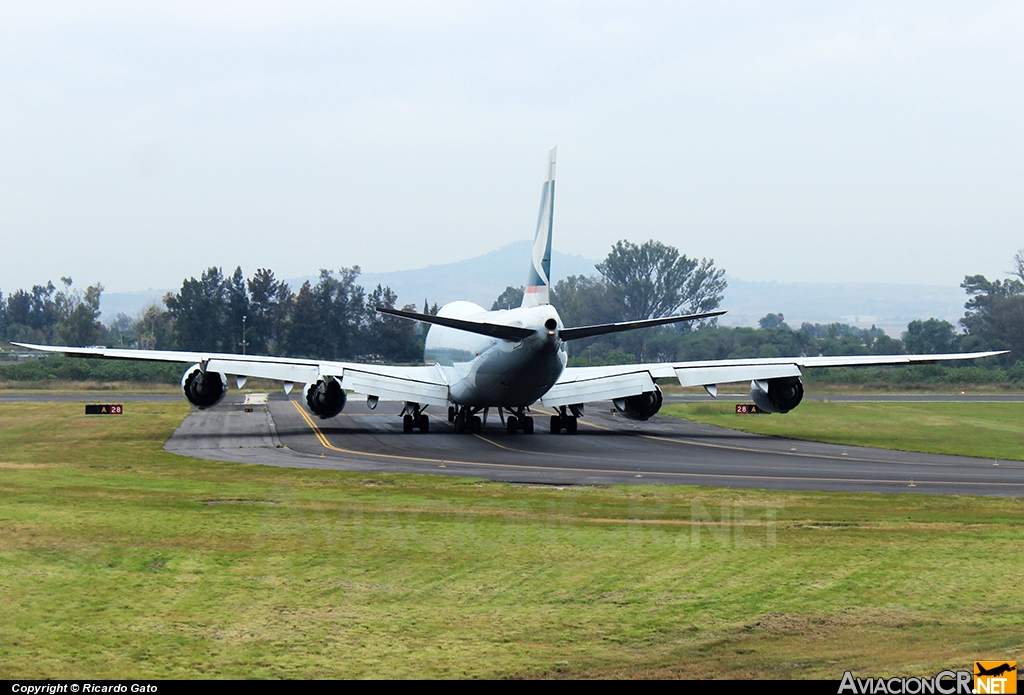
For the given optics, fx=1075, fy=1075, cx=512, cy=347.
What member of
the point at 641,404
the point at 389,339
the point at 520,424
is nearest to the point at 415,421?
the point at 520,424

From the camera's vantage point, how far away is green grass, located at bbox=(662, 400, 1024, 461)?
1683 inches

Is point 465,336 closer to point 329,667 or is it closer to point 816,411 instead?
point 816,411

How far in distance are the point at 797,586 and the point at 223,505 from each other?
12.7 meters

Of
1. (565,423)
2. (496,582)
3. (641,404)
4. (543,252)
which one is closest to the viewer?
(496,582)

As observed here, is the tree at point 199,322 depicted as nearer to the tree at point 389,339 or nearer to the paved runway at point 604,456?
the tree at point 389,339

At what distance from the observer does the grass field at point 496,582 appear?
38.6 feet

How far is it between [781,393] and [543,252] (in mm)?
11865

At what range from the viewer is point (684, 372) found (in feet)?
152

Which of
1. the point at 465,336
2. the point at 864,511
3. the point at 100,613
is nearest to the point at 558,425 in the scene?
the point at 465,336

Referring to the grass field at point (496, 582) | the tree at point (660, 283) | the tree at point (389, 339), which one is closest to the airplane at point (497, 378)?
the grass field at point (496, 582)

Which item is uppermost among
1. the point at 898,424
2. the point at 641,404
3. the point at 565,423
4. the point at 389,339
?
the point at 389,339

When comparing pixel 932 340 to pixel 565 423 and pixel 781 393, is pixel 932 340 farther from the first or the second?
pixel 565 423

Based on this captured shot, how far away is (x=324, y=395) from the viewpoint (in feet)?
146

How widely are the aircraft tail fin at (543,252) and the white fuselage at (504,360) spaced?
70.8 inches
